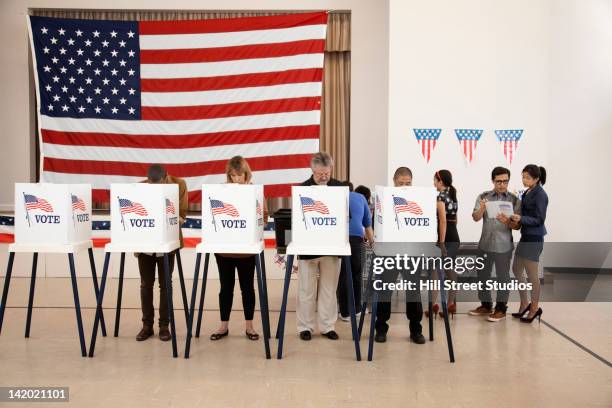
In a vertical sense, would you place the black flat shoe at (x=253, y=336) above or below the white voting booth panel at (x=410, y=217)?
below

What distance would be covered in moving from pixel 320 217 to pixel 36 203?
5.99ft

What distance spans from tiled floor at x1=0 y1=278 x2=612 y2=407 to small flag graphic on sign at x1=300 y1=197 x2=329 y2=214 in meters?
0.96

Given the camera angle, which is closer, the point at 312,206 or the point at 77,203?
the point at 312,206

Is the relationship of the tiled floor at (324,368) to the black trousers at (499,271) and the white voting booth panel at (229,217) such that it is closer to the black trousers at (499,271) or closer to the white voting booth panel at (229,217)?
the black trousers at (499,271)

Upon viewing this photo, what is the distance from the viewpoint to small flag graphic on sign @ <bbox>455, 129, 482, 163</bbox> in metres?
7.18

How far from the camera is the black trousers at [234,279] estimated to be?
447cm

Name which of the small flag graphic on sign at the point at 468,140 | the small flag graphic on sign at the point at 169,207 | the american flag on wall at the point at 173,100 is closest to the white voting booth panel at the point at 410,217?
the small flag graphic on sign at the point at 169,207

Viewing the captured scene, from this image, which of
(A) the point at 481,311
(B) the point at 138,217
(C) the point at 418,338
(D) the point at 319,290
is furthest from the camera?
(A) the point at 481,311

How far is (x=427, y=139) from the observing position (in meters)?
7.20

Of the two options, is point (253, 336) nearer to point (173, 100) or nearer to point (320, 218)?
point (320, 218)

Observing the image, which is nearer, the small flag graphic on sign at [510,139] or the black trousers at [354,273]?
the black trousers at [354,273]

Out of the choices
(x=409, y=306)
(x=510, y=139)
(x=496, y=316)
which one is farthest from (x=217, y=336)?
(x=510, y=139)

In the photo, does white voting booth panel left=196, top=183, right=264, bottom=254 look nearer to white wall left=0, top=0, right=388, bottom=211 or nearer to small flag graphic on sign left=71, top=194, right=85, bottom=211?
small flag graphic on sign left=71, top=194, right=85, bottom=211

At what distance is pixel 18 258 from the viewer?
295 inches
